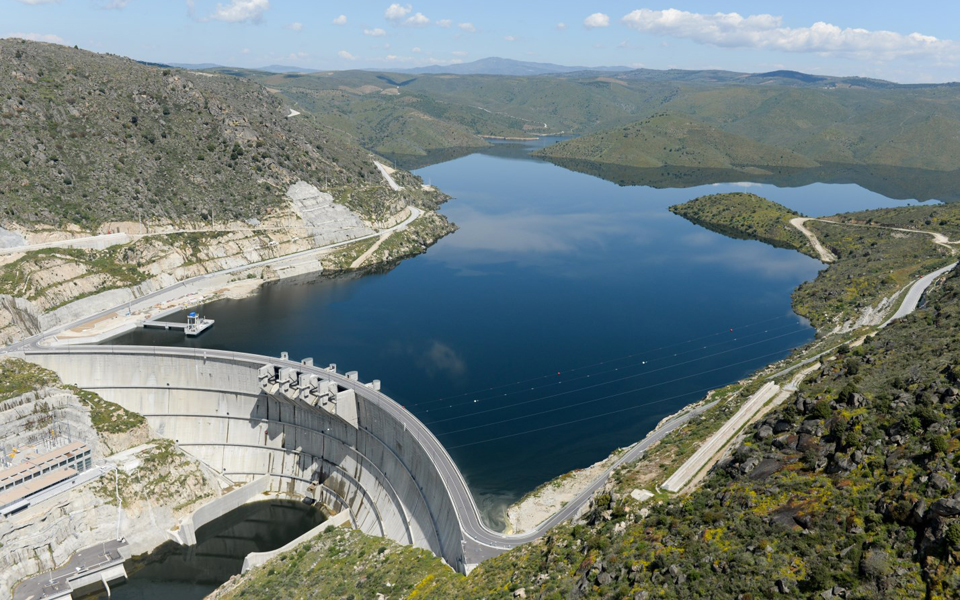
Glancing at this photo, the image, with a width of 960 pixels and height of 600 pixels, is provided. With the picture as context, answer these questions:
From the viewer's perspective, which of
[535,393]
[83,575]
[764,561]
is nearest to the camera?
Result: [764,561]

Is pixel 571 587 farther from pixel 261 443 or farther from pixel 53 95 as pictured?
pixel 53 95

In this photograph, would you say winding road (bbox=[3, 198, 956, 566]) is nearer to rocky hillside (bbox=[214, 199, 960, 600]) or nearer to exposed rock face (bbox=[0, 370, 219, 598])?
rocky hillside (bbox=[214, 199, 960, 600])

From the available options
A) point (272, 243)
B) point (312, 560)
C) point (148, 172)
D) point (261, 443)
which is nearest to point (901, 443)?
point (312, 560)

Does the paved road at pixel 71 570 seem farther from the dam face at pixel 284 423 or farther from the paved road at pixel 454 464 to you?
the paved road at pixel 454 464

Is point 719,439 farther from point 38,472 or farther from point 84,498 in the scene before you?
point 38,472

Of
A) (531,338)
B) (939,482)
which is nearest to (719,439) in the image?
(939,482)

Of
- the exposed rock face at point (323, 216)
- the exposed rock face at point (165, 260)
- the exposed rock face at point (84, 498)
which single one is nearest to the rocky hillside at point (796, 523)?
the exposed rock face at point (84, 498)

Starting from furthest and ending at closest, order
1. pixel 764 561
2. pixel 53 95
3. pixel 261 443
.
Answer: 1. pixel 53 95
2. pixel 261 443
3. pixel 764 561
